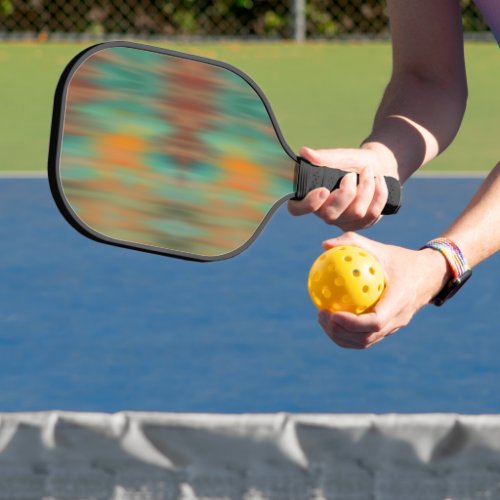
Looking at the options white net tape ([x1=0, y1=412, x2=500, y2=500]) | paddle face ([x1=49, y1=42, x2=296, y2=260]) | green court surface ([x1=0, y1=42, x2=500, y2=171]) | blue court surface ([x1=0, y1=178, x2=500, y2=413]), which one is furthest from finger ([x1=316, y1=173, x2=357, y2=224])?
green court surface ([x1=0, y1=42, x2=500, y2=171])

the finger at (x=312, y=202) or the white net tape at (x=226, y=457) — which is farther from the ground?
the finger at (x=312, y=202)

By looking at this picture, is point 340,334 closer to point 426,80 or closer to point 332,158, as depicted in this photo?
point 332,158

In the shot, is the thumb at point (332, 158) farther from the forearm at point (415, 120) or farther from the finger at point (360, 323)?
the finger at point (360, 323)

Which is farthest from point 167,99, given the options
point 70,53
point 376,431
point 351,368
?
point 70,53

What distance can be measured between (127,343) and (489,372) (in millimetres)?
1190

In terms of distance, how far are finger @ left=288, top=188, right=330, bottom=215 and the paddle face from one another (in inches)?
1.3

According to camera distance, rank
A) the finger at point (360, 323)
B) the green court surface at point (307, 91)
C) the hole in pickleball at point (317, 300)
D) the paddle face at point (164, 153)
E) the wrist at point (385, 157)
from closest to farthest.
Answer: the finger at point (360, 323) → the paddle face at point (164, 153) → the hole in pickleball at point (317, 300) → the wrist at point (385, 157) → the green court surface at point (307, 91)

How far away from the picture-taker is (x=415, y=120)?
2447 millimetres

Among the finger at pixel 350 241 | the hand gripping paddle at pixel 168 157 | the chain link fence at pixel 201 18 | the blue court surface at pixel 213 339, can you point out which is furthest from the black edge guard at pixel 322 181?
the chain link fence at pixel 201 18

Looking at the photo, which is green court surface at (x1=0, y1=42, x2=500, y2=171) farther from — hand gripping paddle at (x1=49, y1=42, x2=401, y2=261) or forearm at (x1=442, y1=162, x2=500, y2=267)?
forearm at (x1=442, y1=162, x2=500, y2=267)

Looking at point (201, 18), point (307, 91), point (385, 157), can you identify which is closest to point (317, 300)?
point (385, 157)

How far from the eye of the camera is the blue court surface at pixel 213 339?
409cm

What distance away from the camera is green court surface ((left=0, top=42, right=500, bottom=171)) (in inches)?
307

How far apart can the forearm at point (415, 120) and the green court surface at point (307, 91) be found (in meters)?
4.82
